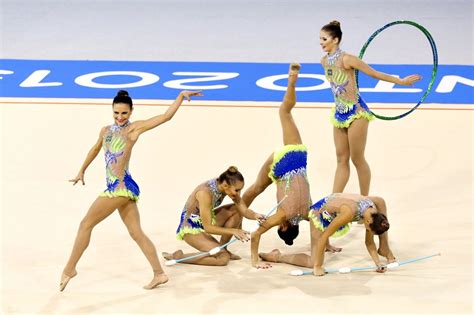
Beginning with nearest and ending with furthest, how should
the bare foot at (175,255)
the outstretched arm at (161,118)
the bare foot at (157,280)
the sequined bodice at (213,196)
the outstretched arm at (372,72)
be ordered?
the outstretched arm at (161,118) → the bare foot at (157,280) → the sequined bodice at (213,196) → the bare foot at (175,255) → the outstretched arm at (372,72)

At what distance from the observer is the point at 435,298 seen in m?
7.06

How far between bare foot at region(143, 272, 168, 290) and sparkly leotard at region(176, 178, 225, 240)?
615 mm

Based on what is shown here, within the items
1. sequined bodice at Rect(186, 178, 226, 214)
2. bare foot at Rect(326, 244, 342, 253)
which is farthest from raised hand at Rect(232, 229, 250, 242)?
bare foot at Rect(326, 244, 342, 253)

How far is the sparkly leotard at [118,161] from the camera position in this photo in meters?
7.08

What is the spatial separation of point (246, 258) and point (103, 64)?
6298 mm

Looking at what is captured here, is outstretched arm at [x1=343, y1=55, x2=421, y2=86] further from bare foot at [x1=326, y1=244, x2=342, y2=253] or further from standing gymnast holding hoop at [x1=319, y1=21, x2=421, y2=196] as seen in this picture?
bare foot at [x1=326, y1=244, x2=342, y2=253]

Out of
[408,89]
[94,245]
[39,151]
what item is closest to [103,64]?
[39,151]

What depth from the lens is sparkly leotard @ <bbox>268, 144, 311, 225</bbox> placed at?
765 cm

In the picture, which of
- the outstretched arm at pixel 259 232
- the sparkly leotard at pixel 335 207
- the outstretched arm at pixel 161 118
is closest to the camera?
the outstretched arm at pixel 161 118

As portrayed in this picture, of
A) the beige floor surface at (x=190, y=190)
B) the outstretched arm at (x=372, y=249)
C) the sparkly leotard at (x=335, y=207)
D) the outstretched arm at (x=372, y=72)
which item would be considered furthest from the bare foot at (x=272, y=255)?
the outstretched arm at (x=372, y=72)

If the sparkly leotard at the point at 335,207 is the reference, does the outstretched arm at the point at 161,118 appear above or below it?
above

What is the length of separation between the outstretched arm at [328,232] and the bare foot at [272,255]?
0.47 metres

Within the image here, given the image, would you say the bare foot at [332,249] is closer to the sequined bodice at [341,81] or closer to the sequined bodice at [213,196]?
the sequined bodice at [213,196]

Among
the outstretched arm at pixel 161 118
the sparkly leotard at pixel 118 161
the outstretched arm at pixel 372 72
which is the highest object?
Result: the outstretched arm at pixel 372 72
